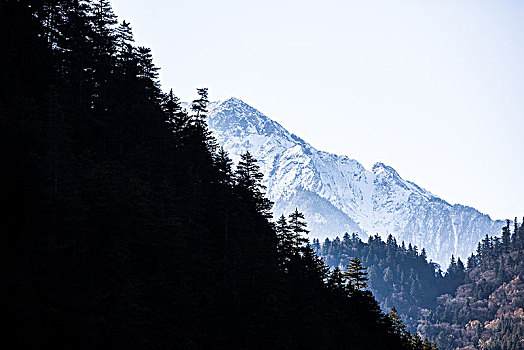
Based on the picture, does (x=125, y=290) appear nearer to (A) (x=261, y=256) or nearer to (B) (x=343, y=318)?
(A) (x=261, y=256)

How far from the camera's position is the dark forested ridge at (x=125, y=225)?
112ft

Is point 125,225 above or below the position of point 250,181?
below

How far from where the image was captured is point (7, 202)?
35.2 meters

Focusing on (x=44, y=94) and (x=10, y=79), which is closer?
(x=10, y=79)

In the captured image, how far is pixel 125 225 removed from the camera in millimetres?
43656

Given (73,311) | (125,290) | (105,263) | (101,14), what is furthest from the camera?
(101,14)

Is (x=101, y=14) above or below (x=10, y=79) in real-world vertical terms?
above

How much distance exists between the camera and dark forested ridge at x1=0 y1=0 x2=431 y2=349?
3406 cm

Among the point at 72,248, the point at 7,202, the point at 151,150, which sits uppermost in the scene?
the point at 151,150

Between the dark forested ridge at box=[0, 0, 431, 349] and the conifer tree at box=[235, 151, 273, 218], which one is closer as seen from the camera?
the dark forested ridge at box=[0, 0, 431, 349]

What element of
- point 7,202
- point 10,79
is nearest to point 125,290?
point 7,202

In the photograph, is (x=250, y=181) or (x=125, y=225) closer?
(x=125, y=225)

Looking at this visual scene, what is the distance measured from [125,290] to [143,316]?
231 centimetres

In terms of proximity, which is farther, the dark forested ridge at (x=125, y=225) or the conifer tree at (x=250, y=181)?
the conifer tree at (x=250, y=181)
